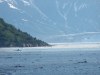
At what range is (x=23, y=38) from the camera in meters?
191

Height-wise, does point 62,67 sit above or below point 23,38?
below

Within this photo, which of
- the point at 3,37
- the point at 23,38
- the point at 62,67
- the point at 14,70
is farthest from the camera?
the point at 23,38

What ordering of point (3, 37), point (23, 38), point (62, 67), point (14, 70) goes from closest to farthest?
point (14, 70)
point (62, 67)
point (3, 37)
point (23, 38)

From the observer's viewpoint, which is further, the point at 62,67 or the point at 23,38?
the point at 23,38

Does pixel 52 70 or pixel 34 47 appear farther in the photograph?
pixel 34 47

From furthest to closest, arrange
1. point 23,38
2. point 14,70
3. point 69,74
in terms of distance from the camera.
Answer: point 23,38
point 14,70
point 69,74

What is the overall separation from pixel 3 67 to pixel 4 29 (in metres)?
90.3

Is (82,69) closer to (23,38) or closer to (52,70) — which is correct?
(52,70)

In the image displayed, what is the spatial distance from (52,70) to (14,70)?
182 inches

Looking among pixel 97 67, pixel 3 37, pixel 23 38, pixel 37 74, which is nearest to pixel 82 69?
pixel 97 67

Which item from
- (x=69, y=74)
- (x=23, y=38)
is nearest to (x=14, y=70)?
(x=69, y=74)

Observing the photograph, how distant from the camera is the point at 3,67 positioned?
97.1m

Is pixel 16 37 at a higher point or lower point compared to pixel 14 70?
higher

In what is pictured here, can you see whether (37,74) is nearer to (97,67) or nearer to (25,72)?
(25,72)
